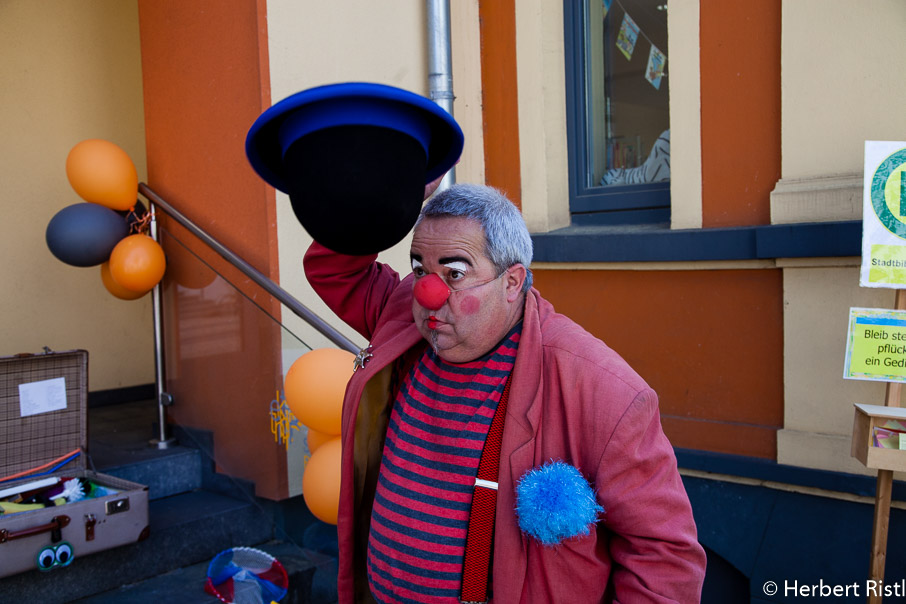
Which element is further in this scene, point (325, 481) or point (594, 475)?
point (325, 481)

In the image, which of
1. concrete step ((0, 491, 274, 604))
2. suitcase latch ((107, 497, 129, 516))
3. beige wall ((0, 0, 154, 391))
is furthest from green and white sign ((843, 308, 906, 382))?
beige wall ((0, 0, 154, 391))

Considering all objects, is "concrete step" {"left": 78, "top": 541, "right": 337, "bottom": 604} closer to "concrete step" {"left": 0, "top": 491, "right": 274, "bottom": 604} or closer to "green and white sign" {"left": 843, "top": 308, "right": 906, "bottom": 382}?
"concrete step" {"left": 0, "top": 491, "right": 274, "bottom": 604}

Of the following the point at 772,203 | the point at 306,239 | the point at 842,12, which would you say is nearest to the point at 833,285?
the point at 772,203

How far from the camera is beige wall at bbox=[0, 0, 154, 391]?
4988 mm

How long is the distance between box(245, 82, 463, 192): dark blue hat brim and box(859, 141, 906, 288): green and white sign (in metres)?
2.12

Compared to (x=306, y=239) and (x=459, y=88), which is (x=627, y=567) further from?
(x=459, y=88)

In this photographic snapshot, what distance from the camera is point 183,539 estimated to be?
343 cm

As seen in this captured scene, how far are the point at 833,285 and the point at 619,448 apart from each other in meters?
2.35

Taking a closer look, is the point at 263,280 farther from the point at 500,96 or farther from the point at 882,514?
the point at 882,514

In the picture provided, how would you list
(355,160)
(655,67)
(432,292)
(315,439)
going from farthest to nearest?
(655,67) → (315,439) → (432,292) → (355,160)

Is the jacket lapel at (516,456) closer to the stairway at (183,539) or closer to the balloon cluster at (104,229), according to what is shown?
the stairway at (183,539)

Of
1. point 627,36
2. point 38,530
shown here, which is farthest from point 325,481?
point 627,36

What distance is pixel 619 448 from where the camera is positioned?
1.39 m

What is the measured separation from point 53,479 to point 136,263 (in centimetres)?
116
